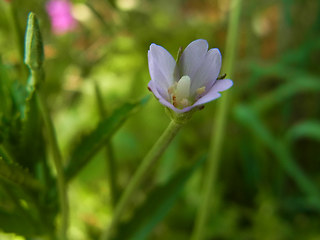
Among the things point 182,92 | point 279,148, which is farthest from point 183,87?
point 279,148

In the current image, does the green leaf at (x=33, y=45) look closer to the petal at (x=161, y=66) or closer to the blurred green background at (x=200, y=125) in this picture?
the petal at (x=161, y=66)

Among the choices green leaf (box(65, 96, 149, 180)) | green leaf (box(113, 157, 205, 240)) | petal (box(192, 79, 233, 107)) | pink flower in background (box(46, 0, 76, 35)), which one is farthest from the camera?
pink flower in background (box(46, 0, 76, 35))

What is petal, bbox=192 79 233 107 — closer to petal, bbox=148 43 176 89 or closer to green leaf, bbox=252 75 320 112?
petal, bbox=148 43 176 89

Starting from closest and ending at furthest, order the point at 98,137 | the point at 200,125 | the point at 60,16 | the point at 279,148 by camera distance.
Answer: the point at 98,137, the point at 279,148, the point at 200,125, the point at 60,16

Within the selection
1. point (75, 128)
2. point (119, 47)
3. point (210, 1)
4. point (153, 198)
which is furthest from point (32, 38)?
point (210, 1)

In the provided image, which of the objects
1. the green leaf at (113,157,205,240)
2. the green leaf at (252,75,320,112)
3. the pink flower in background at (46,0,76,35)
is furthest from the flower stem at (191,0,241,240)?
the pink flower in background at (46,0,76,35)

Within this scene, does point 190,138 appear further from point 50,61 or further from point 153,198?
point 153,198

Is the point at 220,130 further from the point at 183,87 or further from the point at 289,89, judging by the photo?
the point at 289,89
